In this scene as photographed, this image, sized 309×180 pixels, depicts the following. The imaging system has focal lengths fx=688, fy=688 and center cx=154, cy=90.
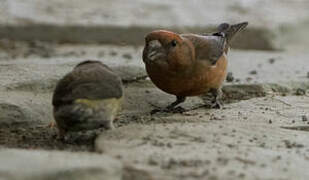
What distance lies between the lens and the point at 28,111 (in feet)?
15.9

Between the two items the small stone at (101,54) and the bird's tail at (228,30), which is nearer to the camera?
the bird's tail at (228,30)

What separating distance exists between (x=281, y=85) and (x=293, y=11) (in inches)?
188

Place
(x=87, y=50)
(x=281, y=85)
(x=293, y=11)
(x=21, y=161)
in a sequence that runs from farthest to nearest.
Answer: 1. (x=293, y=11)
2. (x=87, y=50)
3. (x=281, y=85)
4. (x=21, y=161)

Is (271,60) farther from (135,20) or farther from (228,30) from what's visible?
(135,20)

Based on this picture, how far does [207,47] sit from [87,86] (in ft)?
5.43

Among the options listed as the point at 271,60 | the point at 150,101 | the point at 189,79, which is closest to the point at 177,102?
the point at 150,101

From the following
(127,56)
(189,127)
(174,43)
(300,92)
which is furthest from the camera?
(127,56)

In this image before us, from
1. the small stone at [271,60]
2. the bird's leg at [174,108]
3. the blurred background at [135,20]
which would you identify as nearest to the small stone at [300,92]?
the bird's leg at [174,108]

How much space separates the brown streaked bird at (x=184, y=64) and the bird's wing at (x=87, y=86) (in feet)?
2.38

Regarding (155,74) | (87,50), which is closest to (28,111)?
(155,74)

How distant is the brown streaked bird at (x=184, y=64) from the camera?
4965 millimetres

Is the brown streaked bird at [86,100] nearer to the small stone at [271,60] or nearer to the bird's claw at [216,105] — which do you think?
the bird's claw at [216,105]

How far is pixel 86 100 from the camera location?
410 cm

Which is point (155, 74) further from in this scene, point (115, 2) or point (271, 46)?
point (115, 2)
